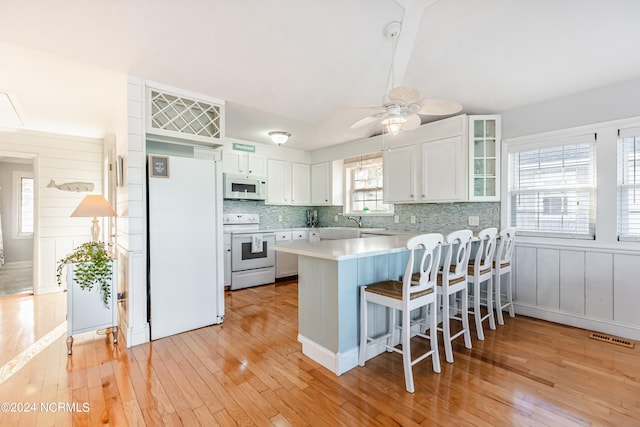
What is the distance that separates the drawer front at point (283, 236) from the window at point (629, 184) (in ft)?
14.1

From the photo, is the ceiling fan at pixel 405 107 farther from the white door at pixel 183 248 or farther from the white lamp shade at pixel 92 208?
the white lamp shade at pixel 92 208

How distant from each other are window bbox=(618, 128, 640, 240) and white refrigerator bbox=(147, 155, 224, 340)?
4.08 m

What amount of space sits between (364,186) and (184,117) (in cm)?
328

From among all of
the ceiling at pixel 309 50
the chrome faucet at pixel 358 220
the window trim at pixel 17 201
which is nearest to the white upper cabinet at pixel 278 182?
the chrome faucet at pixel 358 220

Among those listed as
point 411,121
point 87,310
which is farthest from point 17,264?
point 411,121

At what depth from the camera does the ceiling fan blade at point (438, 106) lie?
7.50 ft

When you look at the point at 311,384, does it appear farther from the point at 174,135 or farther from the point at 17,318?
the point at 17,318

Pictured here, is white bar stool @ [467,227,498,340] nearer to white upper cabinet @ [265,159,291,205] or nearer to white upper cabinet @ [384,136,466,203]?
white upper cabinet @ [384,136,466,203]

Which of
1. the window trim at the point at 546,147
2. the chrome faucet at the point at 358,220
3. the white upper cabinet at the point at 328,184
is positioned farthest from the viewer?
the white upper cabinet at the point at 328,184

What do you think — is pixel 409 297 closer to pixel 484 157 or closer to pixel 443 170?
pixel 443 170

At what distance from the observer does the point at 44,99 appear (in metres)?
3.28

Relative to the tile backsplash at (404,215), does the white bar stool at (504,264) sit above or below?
below

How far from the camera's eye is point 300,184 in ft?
19.2

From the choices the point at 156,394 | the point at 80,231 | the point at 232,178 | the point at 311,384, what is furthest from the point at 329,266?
the point at 80,231
